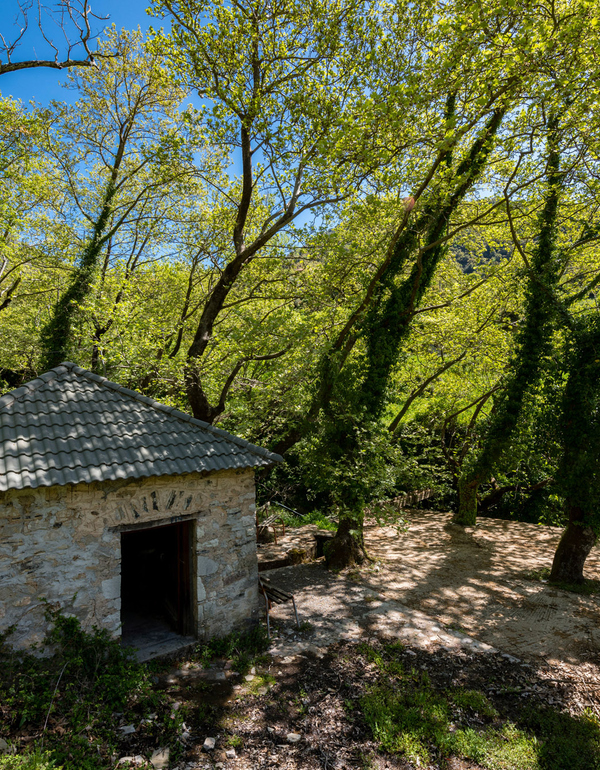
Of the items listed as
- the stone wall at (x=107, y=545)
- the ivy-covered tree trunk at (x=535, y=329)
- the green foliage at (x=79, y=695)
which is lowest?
the green foliage at (x=79, y=695)

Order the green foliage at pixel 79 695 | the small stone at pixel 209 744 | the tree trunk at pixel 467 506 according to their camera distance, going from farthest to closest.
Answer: the tree trunk at pixel 467 506
the small stone at pixel 209 744
the green foliage at pixel 79 695

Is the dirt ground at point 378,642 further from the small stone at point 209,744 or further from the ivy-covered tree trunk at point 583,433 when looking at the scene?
the ivy-covered tree trunk at point 583,433

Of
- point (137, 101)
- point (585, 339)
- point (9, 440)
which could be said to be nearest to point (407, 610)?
point (585, 339)

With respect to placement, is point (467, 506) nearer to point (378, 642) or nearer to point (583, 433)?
point (583, 433)

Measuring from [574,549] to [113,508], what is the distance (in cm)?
945

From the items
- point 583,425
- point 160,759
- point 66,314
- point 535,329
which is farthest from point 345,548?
point 66,314

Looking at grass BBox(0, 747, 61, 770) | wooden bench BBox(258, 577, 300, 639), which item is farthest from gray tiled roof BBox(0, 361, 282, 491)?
wooden bench BBox(258, 577, 300, 639)

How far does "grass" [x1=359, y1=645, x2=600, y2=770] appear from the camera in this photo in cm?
456

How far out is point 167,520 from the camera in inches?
239

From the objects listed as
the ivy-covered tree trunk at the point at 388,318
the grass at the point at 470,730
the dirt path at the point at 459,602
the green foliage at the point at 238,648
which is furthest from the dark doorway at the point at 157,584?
the ivy-covered tree trunk at the point at 388,318

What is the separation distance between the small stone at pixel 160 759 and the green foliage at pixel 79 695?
11 cm

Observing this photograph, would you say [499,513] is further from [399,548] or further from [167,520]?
[167,520]

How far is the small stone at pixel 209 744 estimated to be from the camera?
14.8ft

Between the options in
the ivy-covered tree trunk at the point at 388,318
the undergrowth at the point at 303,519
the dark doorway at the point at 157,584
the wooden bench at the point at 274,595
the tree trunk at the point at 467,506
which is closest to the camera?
the dark doorway at the point at 157,584
